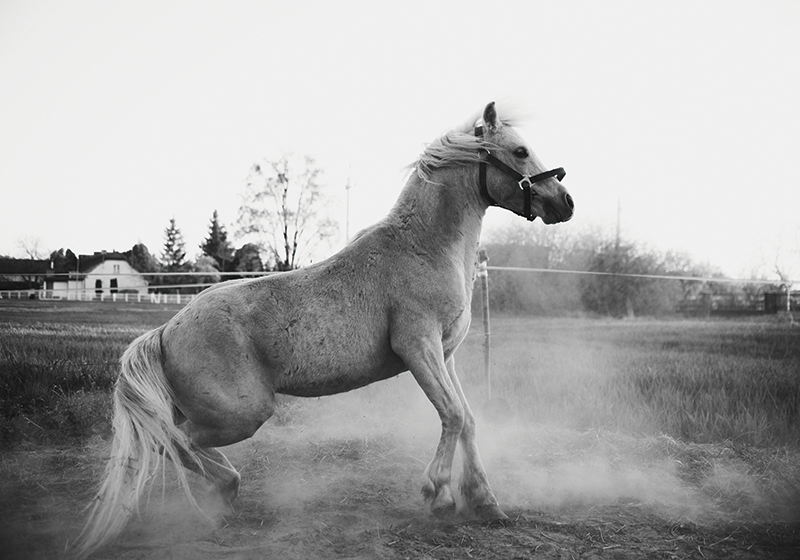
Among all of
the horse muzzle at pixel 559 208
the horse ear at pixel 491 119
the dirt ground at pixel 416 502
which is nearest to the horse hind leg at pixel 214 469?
the dirt ground at pixel 416 502

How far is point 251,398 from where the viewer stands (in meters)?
2.90

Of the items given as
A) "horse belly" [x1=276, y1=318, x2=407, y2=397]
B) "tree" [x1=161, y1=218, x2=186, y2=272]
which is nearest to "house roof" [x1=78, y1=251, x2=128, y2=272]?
"tree" [x1=161, y1=218, x2=186, y2=272]

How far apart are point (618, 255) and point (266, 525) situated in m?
12.7

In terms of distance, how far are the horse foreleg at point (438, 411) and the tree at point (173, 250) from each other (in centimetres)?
651

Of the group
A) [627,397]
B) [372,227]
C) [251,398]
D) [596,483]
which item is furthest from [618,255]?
[251,398]

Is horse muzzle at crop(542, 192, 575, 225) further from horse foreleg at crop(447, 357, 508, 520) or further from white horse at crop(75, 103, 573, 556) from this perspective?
horse foreleg at crop(447, 357, 508, 520)

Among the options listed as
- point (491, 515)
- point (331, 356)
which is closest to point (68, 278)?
point (331, 356)

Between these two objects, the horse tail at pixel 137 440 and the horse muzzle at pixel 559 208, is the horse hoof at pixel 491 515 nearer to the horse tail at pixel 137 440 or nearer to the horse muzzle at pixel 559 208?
the horse tail at pixel 137 440

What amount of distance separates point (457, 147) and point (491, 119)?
0.29 metres

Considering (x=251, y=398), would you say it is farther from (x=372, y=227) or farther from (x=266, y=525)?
(x=372, y=227)

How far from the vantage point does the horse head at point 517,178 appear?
329 cm

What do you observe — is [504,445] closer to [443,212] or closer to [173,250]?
[443,212]

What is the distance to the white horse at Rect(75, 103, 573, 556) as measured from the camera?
2.86 metres

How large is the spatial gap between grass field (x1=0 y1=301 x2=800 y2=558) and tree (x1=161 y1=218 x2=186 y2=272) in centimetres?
140
